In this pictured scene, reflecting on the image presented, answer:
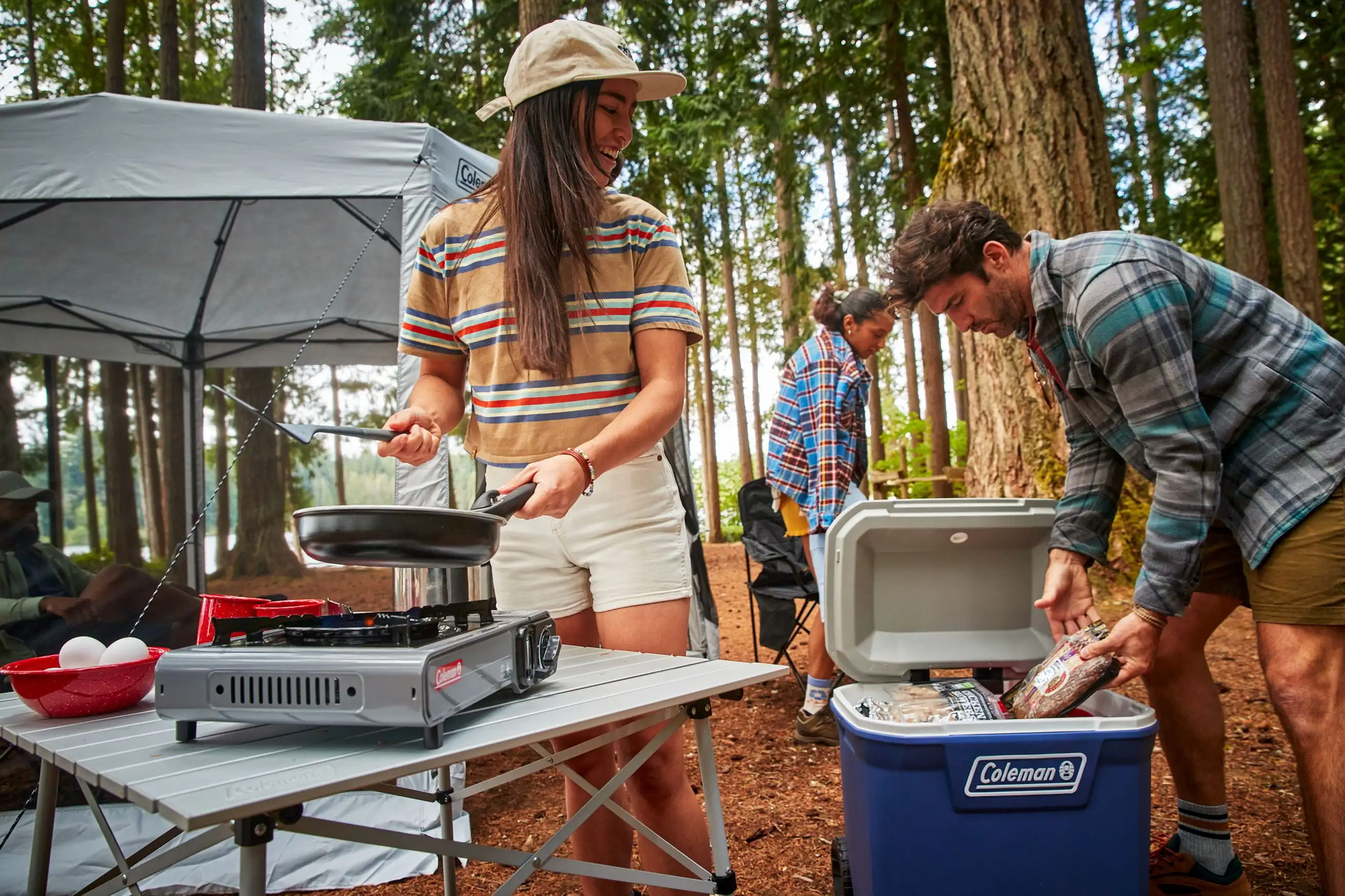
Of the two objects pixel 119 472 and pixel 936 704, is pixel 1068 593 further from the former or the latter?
pixel 119 472

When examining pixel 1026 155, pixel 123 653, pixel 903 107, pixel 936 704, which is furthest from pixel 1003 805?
pixel 903 107

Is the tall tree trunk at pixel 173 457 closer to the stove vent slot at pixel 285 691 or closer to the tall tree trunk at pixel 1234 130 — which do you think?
the stove vent slot at pixel 285 691

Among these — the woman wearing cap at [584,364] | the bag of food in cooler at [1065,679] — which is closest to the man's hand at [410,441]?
the woman wearing cap at [584,364]

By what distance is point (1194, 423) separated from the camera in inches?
61.1

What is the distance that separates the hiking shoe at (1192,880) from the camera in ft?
6.26

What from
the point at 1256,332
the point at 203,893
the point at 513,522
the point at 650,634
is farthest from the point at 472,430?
the point at 203,893

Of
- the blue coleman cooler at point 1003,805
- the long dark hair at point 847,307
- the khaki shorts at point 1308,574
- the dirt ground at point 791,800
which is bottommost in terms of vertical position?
the dirt ground at point 791,800

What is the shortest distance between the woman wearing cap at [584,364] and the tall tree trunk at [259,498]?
4893 millimetres

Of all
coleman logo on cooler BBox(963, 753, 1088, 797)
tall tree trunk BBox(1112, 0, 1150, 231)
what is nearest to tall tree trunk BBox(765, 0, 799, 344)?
tall tree trunk BBox(1112, 0, 1150, 231)

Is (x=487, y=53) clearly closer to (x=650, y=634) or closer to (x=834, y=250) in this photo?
(x=834, y=250)

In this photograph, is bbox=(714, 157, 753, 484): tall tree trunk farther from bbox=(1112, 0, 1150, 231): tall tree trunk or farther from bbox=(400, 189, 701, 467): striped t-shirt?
bbox=(400, 189, 701, 467): striped t-shirt

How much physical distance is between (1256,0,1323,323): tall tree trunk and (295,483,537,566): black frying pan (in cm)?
804

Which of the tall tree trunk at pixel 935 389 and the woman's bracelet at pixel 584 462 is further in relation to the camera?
the tall tree trunk at pixel 935 389

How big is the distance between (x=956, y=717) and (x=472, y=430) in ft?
3.43
